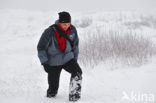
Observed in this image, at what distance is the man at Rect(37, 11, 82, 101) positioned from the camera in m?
3.07

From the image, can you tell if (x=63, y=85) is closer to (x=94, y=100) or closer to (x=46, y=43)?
(x=94, y=100)

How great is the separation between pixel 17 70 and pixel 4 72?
37cm

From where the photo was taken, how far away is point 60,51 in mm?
3139

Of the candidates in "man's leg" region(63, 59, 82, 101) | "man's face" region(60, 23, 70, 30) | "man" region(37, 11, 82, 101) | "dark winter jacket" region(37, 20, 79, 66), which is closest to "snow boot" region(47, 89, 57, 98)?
"man" region(37, 11, 82, 101)

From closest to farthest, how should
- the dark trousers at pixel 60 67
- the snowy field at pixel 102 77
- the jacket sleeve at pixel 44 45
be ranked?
the jacket sleeve at pixel 44 45
the dark trousers at pixel 60 67
the snowy field at pixel 102 77

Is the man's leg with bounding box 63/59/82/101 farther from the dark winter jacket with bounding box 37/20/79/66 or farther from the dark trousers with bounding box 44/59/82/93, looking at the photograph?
the dark winter jacket with bounding box 37/20/79/66

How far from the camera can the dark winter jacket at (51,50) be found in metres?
3.06

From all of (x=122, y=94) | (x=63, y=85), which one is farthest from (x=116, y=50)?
(x=122, y=94)

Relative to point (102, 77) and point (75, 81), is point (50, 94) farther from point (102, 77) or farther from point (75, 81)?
point (102, 77)

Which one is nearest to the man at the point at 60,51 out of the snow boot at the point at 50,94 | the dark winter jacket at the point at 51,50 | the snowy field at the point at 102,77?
the dark winter jacket at the point at 51,50

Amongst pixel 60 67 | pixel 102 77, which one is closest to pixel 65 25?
pixel 60 67

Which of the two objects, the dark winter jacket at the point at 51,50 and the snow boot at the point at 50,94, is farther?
the snow boot at the point at 50,94

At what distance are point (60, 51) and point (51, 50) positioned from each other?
0.14 meters

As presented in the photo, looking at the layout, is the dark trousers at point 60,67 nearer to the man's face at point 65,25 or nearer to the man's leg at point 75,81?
the man's leg at point 75,81
